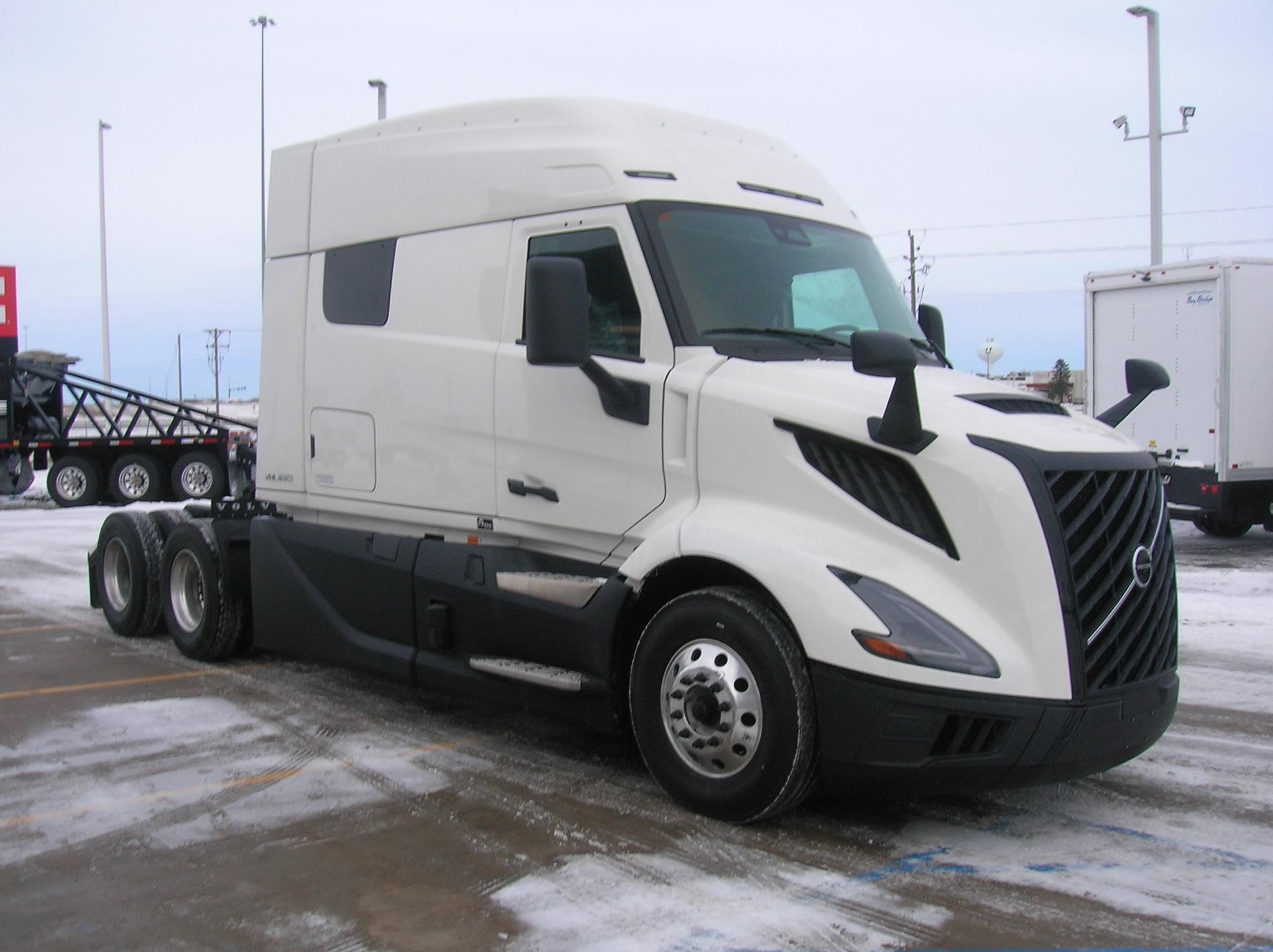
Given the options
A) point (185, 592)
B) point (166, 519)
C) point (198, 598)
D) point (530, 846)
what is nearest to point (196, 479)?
point (166, 519)

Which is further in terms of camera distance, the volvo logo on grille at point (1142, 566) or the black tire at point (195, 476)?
the black tire at point (195, 476)

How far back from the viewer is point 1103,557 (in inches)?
180

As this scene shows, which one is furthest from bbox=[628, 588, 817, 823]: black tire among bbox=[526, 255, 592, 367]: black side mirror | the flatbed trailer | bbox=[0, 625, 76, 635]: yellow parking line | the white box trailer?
the flatbed trailer

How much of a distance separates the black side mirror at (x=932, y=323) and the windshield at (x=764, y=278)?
2.28ft

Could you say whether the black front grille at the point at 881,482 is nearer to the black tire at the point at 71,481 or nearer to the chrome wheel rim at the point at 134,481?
the chrome wheel rim at the point at 134,481

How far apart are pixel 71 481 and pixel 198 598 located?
16936 mm

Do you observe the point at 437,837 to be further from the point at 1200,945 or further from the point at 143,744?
the point at 1200,945

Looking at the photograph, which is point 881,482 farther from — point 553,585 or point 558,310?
point 553,585

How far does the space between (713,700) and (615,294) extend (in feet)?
6.04

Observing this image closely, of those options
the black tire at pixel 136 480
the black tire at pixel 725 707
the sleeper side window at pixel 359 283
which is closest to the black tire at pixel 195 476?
the black tire at pixel 136 480

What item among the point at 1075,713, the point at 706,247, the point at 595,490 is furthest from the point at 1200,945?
the point at 706,247

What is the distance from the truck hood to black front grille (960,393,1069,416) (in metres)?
0.02

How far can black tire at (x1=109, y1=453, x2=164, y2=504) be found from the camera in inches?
923

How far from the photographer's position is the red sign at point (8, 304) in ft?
76.6
